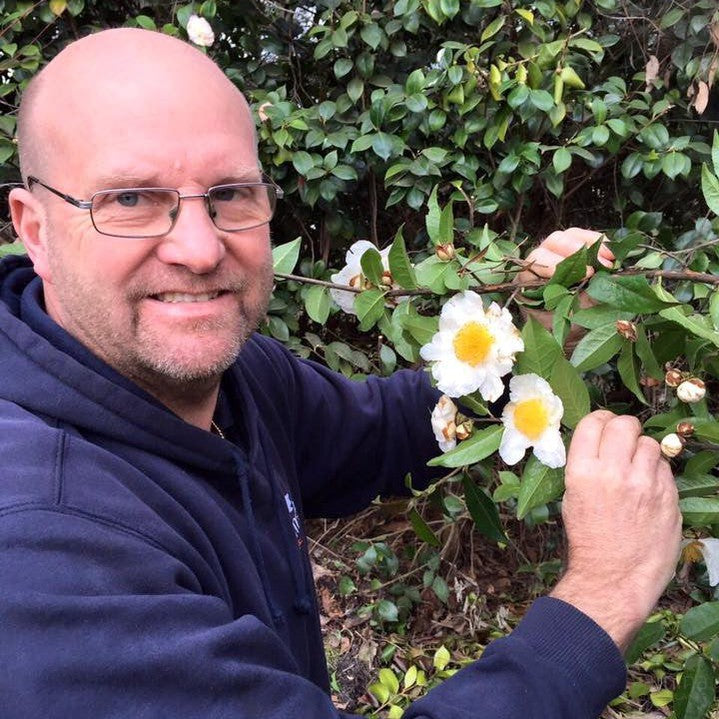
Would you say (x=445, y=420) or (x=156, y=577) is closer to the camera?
(x=156, y=577)

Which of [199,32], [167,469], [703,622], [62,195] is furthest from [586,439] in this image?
[199,32]

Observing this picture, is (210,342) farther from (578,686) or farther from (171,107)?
(578,686)

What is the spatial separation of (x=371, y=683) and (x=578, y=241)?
70.8 inches

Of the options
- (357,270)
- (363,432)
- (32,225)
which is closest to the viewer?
(32,225)

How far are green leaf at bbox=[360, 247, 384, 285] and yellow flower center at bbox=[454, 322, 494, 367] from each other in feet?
0.81

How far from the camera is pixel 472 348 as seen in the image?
3.81 feet

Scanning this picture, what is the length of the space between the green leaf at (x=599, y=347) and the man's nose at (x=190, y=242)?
60 centimetres

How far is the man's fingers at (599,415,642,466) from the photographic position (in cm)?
104

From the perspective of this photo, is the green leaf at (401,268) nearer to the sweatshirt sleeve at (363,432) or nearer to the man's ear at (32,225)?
the sweatshirt sleeve at (363,432)

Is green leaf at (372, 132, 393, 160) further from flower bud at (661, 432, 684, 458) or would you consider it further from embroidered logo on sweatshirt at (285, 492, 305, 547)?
flower bud at (661, 432, 684, 458)

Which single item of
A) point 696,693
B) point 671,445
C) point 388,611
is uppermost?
point 671,445

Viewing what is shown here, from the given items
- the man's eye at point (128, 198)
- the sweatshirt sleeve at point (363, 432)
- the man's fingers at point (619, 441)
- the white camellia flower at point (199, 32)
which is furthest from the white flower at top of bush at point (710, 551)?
the white camellia flower at point (199, 32)

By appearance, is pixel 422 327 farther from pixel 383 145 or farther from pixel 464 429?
pixel 383 145

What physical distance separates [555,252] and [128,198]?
78cm
